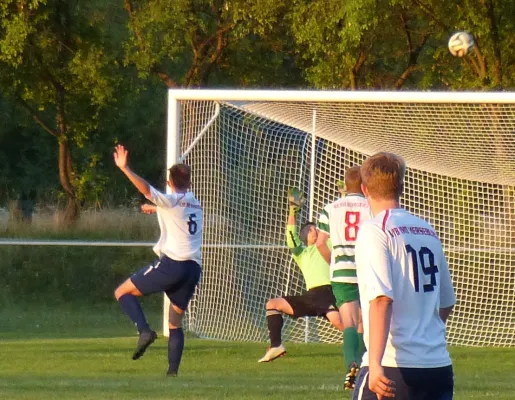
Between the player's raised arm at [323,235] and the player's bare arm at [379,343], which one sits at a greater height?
the player's raised arm at [323,235]

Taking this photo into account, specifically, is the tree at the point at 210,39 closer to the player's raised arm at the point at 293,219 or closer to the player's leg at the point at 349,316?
the player's raised arm at the point at 293,219

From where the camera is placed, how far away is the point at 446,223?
1437 cm

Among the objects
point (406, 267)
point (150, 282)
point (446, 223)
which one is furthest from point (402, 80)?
point (406, 267)

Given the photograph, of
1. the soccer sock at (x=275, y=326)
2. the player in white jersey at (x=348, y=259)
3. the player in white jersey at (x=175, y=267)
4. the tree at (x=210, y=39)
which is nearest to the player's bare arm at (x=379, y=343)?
the player in white jersey at (x=348, y=259)

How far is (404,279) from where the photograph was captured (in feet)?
13.9

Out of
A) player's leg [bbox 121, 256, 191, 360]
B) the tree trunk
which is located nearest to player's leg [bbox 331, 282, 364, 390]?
player's leg [bbox 121, 256, 191, 360]

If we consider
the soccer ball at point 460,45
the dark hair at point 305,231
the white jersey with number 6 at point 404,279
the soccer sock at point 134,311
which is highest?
the soccer ball at point 460,45

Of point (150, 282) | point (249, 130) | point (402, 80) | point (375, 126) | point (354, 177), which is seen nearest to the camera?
point (354, 177)

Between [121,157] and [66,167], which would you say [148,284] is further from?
[66,167]

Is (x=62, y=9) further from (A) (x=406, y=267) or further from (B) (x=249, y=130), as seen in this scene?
(A) (x=406, y=267)

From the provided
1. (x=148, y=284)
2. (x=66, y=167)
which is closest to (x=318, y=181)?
(x=148, y=284)

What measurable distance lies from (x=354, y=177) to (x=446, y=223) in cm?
603

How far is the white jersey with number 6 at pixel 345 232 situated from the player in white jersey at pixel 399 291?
174 inches

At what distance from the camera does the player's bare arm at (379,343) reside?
412cm
